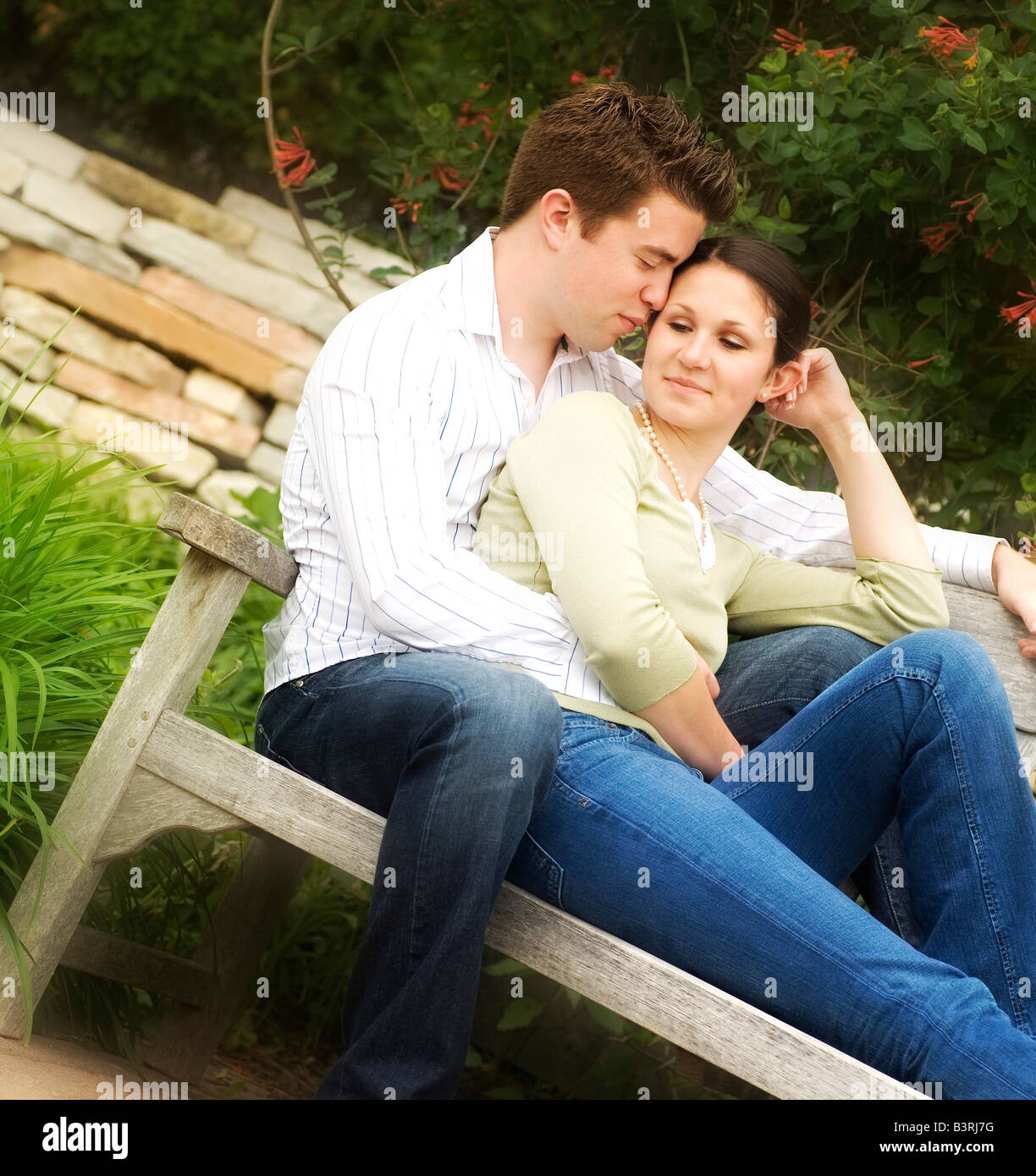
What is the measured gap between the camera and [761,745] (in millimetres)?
1941

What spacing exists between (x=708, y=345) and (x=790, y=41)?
107cm

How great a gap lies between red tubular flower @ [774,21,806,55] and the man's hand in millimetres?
1108

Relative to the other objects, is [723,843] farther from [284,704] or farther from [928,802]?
[284,704]

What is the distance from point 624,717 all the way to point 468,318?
2.25 feet

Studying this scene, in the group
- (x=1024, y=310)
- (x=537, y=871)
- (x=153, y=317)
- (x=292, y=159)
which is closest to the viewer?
(x=537, y=871)

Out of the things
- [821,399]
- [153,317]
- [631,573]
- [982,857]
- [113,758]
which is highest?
[153,317]

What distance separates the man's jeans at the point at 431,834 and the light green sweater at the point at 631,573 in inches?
7.3

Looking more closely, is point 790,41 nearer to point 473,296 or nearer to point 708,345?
point 708,345

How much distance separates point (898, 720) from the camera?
181cm

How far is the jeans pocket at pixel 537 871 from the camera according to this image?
66.3 inches

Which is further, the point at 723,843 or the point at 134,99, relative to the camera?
the point at 134,99

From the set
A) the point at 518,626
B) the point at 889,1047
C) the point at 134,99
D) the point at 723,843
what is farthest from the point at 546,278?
the point at 134,99

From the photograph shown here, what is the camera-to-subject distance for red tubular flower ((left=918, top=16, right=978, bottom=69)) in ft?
7.79

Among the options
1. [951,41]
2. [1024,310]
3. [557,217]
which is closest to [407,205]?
[557,217]
